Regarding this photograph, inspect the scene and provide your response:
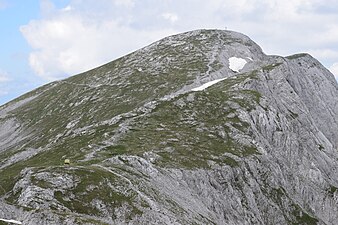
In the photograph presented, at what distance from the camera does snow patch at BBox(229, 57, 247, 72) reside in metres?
165

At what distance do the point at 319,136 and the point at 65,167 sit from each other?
281 feet

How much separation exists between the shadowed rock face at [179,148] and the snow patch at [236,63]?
458 mm

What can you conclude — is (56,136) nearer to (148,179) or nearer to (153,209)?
(148,179)

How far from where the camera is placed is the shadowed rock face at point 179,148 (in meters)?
54.3

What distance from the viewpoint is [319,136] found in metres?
126

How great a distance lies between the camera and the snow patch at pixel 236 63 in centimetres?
16454

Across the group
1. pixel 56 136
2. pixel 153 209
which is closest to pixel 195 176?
pixel 153 209

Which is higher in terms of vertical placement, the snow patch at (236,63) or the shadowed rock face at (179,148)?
the snow patch at (236,63)

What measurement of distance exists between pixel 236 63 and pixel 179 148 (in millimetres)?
92080

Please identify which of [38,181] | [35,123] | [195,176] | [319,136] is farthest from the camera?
[35,123]

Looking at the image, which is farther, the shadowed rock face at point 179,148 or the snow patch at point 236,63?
the snow patch at point 236,63

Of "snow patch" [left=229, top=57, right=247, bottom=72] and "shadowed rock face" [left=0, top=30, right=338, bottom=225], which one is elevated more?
"snow patch" [left=229, top=57, right=247, bottom=72]

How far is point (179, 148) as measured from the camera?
8338 cm

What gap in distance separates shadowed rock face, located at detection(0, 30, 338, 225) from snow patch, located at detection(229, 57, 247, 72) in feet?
1.50
